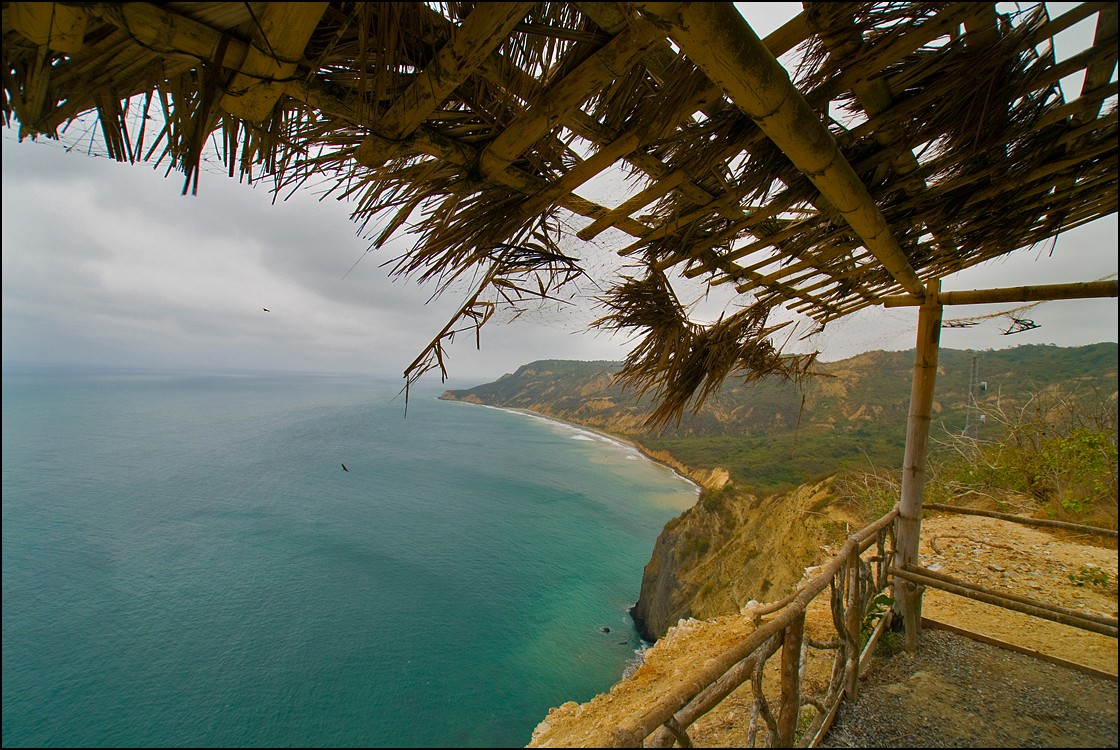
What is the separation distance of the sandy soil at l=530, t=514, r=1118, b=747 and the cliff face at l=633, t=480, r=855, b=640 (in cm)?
663

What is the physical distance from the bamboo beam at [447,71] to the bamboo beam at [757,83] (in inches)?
8.4

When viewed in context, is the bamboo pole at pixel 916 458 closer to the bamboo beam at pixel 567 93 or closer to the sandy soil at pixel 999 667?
the sandy soil at pixel 999 667

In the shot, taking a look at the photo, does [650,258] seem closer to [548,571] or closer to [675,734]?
[675,734]

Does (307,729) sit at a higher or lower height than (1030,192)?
lower

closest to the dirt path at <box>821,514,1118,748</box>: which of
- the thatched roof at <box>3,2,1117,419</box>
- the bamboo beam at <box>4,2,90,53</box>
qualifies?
the thatched roof at <box>3,2,1117,419</box>

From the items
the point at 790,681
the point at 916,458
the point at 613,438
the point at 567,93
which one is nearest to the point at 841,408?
the point at 916,458

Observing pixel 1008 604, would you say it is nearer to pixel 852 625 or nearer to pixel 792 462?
pixel 852 625

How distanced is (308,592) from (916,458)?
852 inches

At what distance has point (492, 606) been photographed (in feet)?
56.1

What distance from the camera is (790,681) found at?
1273mm

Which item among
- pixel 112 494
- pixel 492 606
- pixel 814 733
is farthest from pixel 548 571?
pixel 112 494

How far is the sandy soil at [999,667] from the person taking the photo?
102 centimetres

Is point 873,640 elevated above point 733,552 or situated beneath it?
elevated above

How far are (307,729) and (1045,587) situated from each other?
17165 millimetres
